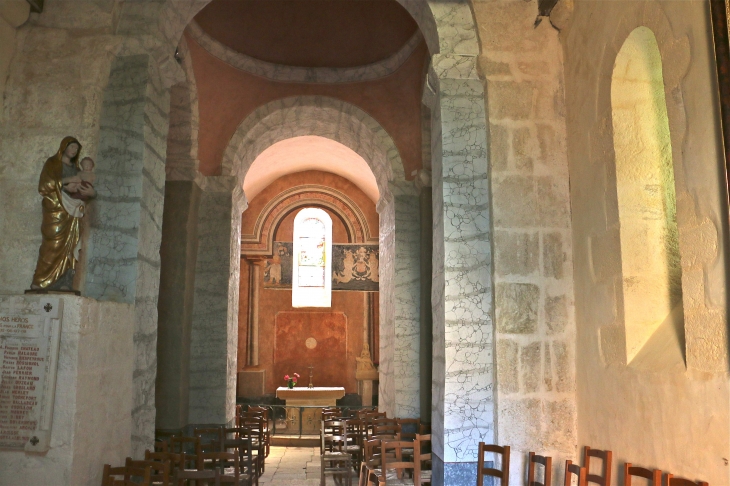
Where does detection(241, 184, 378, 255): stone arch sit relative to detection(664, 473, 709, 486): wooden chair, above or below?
above

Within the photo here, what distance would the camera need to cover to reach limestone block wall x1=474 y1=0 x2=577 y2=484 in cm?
479

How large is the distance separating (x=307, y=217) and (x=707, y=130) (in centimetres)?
1305

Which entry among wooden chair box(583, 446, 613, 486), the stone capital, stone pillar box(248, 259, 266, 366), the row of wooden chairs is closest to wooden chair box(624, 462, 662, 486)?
the row of wooden chairs

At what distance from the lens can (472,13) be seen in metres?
5.30

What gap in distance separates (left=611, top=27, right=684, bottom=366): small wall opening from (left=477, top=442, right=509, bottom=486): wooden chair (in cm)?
117

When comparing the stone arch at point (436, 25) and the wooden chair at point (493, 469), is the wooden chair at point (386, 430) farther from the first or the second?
the stone arch at point (436, 25)

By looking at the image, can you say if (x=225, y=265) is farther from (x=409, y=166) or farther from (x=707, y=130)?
(x=707, y=130)

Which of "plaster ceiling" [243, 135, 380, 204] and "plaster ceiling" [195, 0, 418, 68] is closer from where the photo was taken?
"plaster ceiling" [195, 0, 418, 68]

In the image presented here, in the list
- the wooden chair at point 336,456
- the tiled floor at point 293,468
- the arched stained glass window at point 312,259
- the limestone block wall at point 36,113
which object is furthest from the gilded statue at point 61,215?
the arched stained glass window at point 312,259

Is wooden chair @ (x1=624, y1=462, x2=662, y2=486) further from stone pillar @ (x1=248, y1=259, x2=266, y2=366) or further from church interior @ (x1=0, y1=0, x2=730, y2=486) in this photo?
stone pillar @ (x1=248, y1=259, x2=266, y2=366)

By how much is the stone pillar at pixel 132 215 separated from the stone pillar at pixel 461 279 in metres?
2.45

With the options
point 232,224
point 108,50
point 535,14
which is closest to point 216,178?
point 232,224

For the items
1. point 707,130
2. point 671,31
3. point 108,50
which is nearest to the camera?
point 707,130

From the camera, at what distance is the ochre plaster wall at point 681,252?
315 centimetres
